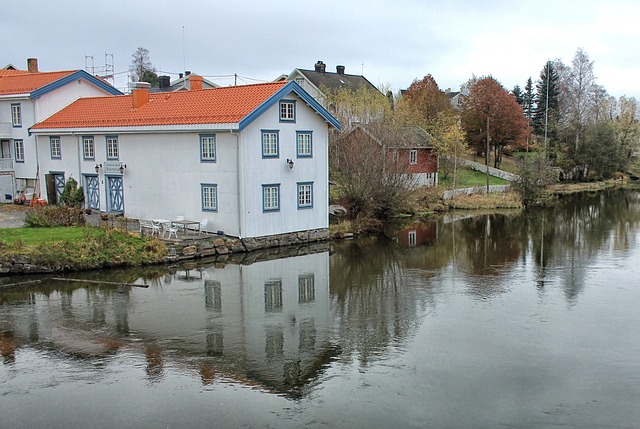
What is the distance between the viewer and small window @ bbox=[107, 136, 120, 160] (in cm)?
2686

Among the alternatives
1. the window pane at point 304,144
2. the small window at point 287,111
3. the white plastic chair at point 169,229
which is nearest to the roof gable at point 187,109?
the small window at point 287,111

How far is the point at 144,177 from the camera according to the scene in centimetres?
2597

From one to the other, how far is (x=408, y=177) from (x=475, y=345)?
1999 centimetres

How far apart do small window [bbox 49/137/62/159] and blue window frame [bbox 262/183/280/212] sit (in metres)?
11.8

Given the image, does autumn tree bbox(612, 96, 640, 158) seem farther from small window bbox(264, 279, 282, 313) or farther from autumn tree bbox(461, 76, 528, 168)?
small window bbox(264, 279, 282, 313)

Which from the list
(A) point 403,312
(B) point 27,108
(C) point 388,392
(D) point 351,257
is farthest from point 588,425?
(B) point 27,108

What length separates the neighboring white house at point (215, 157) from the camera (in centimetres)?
2317

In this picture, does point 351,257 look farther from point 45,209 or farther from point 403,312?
point 45,209

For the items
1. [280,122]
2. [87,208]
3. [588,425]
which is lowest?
[588,425]

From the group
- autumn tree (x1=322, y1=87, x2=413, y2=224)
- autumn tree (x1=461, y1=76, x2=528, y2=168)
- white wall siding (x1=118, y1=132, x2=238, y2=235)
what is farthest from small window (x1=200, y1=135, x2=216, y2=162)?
autumn tree (x1=461, y1=76, x2=528, y2=168)

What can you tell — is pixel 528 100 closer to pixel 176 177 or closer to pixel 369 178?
pixel 369 178

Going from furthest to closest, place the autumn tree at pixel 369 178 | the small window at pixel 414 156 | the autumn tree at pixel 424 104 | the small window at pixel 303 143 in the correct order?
the autumn tree at pixel 424 104 < the small window at pixel 414 156 < the autumn tree at pixel 369 178 < the small window at pixel 303 143

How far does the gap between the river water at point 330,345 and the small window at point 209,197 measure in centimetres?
252

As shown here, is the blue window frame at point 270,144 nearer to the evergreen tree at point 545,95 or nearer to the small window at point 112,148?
the small window at point 112,148
